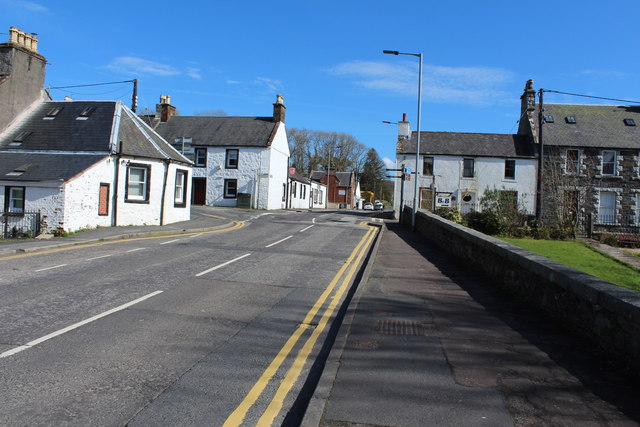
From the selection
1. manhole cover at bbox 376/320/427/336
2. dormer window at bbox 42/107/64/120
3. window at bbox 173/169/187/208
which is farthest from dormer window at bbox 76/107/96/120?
manhole cover at bbox 376/320/427/336

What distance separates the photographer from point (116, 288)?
8617 millimetres

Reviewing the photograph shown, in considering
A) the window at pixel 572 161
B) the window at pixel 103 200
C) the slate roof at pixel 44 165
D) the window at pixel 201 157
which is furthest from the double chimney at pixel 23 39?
the window at pixel 572 161

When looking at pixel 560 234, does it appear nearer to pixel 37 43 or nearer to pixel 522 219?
pixel 522 219

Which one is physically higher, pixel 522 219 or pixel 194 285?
pixel 522 219

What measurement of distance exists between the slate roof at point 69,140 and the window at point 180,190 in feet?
4.00

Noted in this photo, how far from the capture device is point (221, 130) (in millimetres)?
42969

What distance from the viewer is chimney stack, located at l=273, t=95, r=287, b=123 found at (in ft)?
140

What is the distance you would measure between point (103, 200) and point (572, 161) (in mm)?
33811

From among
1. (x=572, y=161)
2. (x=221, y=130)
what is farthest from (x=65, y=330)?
(x=572, y=161)

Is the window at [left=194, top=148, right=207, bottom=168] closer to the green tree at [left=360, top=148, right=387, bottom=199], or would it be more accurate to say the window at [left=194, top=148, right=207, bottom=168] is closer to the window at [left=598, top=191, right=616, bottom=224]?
the window at [left=598, top=191, right=616, bottom=224]

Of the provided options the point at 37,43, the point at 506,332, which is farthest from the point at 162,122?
the point at 506,332

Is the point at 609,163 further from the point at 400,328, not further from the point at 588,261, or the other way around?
the point at 400,328

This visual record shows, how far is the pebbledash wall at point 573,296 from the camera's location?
482 centimetres

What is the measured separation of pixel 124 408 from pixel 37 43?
2592cm
